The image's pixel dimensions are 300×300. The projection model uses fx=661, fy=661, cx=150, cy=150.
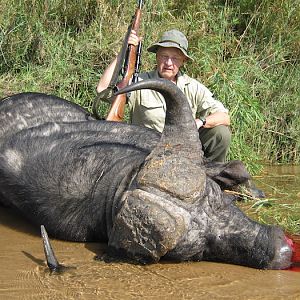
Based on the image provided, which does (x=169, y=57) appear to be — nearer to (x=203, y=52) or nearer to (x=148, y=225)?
(x=203, y=52)

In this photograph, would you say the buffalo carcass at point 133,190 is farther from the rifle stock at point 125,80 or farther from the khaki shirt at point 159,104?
the khaki shirt at point 159,104

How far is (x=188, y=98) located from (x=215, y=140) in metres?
0.42

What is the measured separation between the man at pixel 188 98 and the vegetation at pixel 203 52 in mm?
1004

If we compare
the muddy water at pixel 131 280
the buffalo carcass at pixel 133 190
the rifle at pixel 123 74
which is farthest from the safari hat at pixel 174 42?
the muddy water at pixel 131 280

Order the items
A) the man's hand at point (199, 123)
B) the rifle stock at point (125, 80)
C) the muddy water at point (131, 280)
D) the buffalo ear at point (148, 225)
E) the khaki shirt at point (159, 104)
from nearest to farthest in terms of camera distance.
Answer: the muddy water at point (131, 280)
the buffalo ear at point (148, 225)
the rifle stock at point (125, 80)
the man's hand at point (199, 123)
the khaki shirt at point (159, 104)

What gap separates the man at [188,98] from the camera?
5500mm

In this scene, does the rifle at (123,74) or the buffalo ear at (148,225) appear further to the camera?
the rifle at (123,74)

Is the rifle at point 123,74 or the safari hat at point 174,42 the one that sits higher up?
the safari hat at point 174,42

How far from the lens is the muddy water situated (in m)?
3.12

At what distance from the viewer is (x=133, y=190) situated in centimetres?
338

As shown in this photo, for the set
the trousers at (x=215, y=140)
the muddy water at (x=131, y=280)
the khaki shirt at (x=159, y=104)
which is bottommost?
the muddy water at (x=131, y=280)

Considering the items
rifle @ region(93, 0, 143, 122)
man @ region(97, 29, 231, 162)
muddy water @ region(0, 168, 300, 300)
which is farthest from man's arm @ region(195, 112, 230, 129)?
muddy water @ region(0, 168, 300, 300)

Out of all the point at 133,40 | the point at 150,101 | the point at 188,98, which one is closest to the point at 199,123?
the point at 188,98

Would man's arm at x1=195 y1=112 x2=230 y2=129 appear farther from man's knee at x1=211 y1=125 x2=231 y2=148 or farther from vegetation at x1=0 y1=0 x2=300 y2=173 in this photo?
vegetation at x1=0 y1=0 x2=300 y2=173
